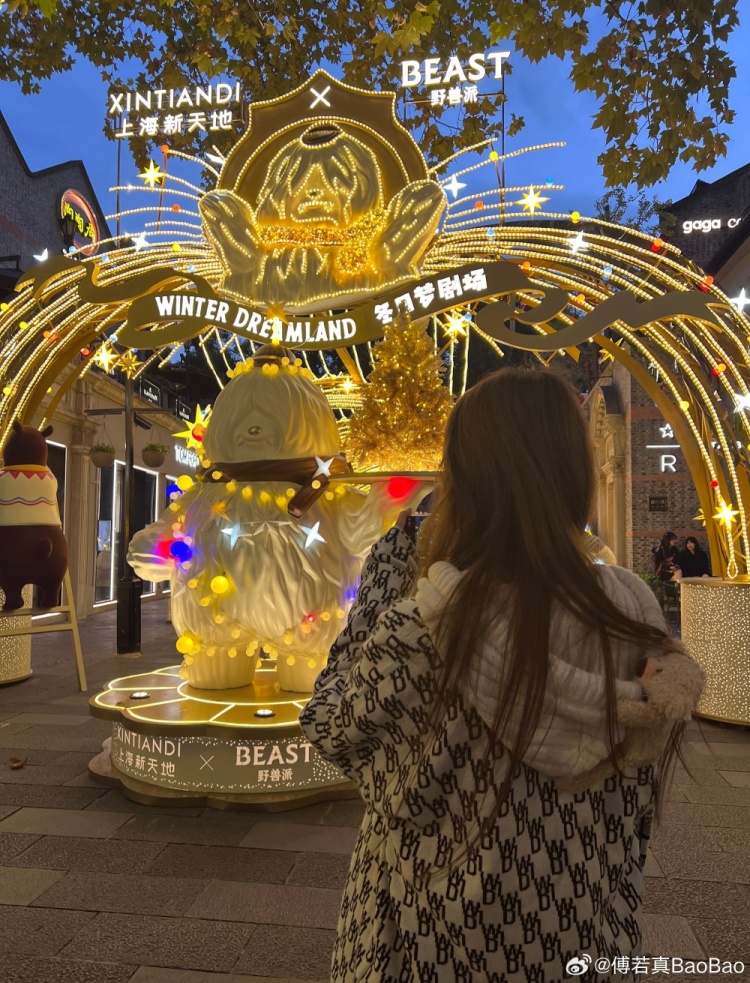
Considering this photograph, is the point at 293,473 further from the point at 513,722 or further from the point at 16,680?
the point at 16,680

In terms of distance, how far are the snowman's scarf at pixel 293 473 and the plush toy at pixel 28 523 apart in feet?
6.82

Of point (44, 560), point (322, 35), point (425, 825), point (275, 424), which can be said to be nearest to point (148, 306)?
point (275, 424)

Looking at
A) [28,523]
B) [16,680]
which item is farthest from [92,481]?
[28,523]

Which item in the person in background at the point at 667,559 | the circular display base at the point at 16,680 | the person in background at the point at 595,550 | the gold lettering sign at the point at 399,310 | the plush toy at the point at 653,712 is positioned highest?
the gold lettering sign at the point at 399,310

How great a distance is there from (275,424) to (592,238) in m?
2.50

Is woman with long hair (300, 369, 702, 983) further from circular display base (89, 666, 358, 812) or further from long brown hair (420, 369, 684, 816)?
circular display base (89, 666, 358, 812)

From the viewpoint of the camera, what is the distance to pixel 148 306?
13.8 feet

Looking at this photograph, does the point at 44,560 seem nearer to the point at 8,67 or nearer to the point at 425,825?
the point at 8,67

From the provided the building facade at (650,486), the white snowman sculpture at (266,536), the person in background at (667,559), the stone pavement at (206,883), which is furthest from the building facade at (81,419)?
the building facade at (650,486)

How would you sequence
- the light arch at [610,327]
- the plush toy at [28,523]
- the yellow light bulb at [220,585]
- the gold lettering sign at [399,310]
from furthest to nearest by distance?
the plush toy at [28,523] → the light arch at [610,327] → the gold lettering sign at [399,310] → the yellow light bulb at [220,585]

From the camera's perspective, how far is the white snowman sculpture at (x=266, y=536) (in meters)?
3.66

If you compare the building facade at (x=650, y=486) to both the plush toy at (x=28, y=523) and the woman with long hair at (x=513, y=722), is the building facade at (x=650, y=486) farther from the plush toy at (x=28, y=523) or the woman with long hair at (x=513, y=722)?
the woman with long hair at (x=513, y=722)

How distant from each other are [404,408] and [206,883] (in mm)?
2260

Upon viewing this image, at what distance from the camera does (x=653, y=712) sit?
0.97 m
